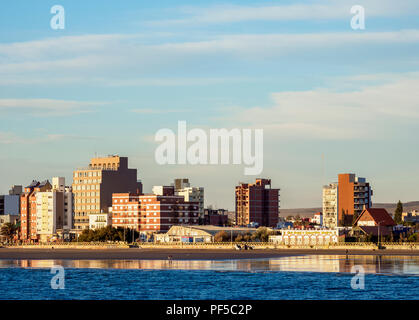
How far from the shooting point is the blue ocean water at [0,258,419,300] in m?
88.8

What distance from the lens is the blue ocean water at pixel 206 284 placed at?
Result: 291 ft

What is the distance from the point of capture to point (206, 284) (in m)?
102
